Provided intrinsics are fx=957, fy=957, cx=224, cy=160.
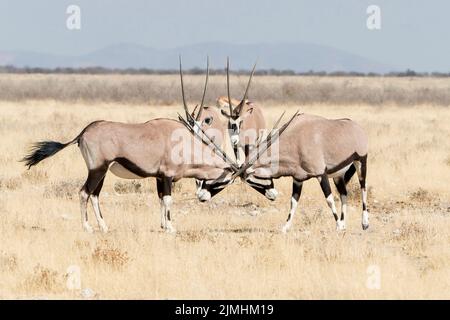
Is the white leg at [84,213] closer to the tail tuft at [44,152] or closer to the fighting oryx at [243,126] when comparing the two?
the tail tuft at [44,152]

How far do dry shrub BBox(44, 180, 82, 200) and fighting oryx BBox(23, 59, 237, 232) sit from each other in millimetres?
2468

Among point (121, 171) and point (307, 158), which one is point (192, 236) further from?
point (307, 158)

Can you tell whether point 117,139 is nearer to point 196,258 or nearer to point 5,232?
point 5,232

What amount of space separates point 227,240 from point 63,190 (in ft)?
16.1

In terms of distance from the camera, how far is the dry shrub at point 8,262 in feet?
28.7

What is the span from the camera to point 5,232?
1059cm

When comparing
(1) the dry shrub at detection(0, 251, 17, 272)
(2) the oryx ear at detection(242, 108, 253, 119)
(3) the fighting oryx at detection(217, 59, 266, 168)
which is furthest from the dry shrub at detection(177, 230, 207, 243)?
→ (2) the oryx ear at detection(242, 108, 253, 119)

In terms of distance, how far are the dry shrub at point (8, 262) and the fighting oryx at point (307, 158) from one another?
313 cm

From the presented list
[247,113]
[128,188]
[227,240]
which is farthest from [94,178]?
[247,113]

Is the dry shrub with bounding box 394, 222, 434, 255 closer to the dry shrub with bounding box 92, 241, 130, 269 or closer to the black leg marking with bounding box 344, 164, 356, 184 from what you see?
the black leg marking with bounding box 344, 164, 356, 184

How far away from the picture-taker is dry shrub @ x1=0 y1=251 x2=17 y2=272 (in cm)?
874
